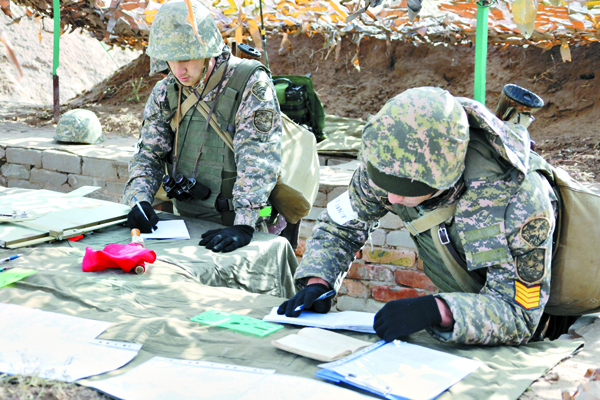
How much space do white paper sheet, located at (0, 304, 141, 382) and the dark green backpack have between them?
347 cm

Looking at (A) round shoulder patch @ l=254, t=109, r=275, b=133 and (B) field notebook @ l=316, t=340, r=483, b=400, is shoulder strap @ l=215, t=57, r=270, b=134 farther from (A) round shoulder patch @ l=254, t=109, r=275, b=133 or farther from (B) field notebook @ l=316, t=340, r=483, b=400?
(B) field notebook @ l=316, t=340, r=483, b=400

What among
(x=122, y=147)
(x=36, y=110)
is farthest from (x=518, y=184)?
(x=36, y=110)

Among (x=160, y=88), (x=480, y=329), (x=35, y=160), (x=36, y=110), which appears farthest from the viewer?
(x=36, y=110)

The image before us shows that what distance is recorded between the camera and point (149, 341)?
64.1 inches

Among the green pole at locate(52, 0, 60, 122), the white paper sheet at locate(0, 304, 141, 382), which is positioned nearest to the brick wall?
the white paper sheet at locate(0, 304, 141, 382)

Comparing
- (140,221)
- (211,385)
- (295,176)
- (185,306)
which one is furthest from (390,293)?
(211,385)

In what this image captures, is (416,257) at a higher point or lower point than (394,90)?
lower

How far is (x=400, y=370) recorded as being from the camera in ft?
4.75

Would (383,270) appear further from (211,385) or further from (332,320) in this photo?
(211,385)

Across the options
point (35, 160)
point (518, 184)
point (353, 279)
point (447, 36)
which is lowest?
point (353, 279)

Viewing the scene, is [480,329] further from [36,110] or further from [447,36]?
[36,110]

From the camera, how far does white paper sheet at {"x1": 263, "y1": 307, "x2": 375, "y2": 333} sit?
1.76 meters

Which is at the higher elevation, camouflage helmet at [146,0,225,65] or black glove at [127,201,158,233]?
camouflage helmet at [146,0,225,65]

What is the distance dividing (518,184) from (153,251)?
143cm
